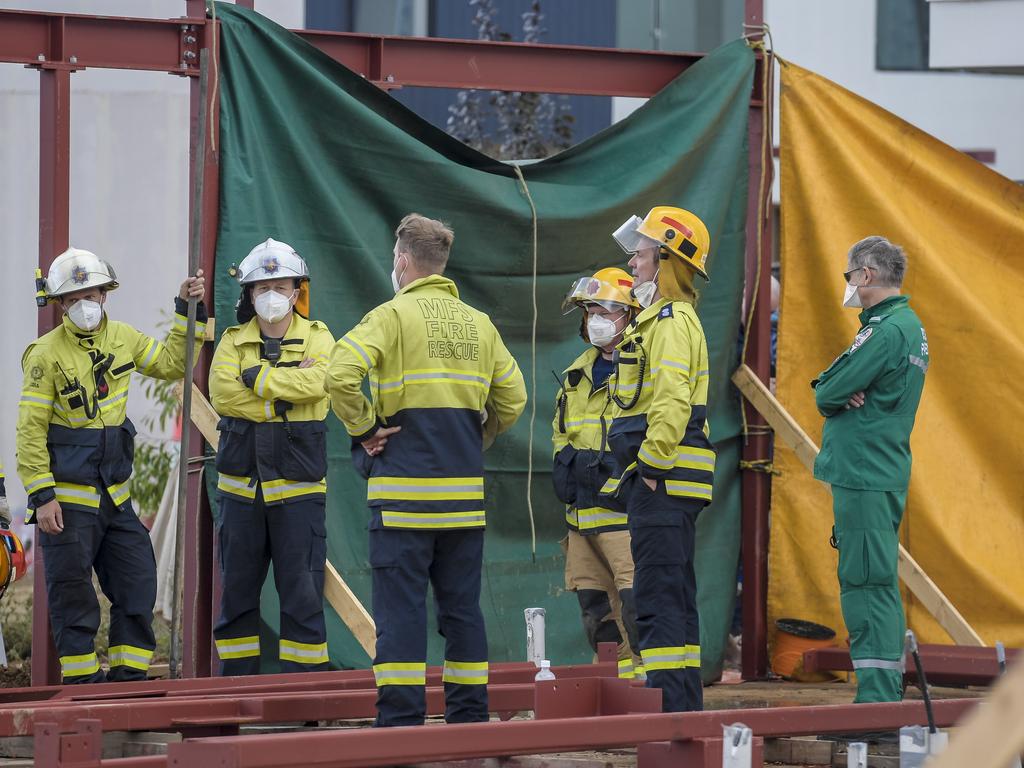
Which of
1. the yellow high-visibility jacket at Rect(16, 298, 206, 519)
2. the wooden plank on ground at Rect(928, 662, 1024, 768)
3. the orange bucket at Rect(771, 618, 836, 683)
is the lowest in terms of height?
the orange bucket at Rect(771, 618, 836, 683)

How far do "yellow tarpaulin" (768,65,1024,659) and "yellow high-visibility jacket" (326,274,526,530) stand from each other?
12.5 feet

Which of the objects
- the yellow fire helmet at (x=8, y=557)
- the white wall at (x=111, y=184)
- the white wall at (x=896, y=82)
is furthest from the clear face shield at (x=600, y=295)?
the white wall at (x=896, y=82)

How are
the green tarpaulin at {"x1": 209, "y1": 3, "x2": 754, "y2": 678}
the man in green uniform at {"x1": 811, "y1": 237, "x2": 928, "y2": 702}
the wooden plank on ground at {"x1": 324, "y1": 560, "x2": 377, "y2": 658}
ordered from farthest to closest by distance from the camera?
the green tarpaulin at {"x1": 209, "y1": 3, "x2": 754, "y2": 678} < the wooden plank on ground at {"x1": 324, "y1": 560, "x2": 377, "y2": 658} < the man in green uniform at {"x1": 811, "y1": 237, "x2": 928, "y2": 702}

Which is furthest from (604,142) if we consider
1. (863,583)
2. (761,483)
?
(863,583)

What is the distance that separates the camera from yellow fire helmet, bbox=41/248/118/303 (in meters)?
7.16

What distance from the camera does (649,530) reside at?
580 centimetres

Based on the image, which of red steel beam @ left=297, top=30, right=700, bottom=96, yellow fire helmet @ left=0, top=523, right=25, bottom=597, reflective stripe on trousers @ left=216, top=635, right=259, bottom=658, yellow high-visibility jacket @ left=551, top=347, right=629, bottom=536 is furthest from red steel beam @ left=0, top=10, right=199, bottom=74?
reflective stripe on trousers @ left=216, top=635, right=259, bottom=658

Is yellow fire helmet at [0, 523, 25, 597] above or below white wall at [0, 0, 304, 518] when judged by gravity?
below

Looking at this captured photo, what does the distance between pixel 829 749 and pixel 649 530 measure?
1148 mm

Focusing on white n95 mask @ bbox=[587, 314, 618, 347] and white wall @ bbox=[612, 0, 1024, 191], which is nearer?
white n95 mask @ bbox=[587, 314, 618, 347]

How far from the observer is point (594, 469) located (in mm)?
7184

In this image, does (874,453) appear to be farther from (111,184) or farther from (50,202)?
(111,184)

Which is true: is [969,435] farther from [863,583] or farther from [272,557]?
[272,557]

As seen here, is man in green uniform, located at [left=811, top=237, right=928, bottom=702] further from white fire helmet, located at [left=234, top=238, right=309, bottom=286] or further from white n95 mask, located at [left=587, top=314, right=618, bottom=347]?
white fire helmet, located at [left=234, top=238, right=309, bottom=286]
